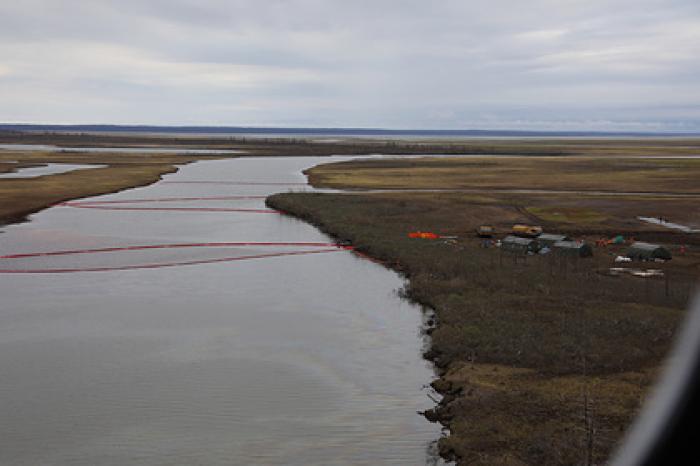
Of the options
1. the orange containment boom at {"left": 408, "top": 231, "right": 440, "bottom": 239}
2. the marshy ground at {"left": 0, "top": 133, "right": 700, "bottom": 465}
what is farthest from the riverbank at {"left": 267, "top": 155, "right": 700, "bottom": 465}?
the orange containment boom at {"left": 408, "top": 231, "right": 440, "bottom": 239}

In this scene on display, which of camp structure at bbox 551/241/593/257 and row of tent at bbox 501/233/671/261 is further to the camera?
camp structure at bbox 551/241/593/257

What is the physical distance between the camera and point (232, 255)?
3503 centimetres

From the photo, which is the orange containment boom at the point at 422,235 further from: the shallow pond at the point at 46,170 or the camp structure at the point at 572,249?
the shallow pond at the point at 46,170

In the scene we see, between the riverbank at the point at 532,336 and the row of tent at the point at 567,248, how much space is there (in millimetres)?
838

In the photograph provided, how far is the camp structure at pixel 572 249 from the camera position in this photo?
3359 cm

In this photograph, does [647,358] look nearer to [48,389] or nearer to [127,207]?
[48,389]

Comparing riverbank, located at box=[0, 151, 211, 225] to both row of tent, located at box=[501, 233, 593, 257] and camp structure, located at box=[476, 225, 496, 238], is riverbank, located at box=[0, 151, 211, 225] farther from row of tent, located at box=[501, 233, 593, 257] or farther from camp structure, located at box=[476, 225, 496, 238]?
row of tent, located at box=[501, 233, 593, 257]

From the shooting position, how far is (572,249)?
111ft

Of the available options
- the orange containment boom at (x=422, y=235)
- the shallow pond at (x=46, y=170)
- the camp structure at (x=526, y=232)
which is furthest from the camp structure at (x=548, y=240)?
the shallow pond at (x=46, y=170)

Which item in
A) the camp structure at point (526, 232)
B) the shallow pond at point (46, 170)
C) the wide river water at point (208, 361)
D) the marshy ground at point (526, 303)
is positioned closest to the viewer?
the wide river water at point (208, 361)

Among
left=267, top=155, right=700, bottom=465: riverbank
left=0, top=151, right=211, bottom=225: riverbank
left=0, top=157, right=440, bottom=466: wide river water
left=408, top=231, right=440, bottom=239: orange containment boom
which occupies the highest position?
left=0, top=151, right=211, bottom=225: riverbank

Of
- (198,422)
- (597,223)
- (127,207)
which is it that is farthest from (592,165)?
(198,422)

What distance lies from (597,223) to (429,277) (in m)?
21.9

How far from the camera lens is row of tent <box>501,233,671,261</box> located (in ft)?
110
